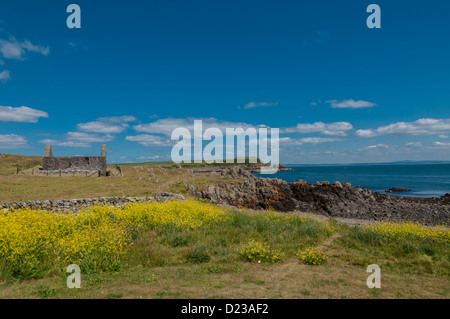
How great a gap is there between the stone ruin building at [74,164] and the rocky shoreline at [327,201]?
20825mm

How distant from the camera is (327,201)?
119 ft

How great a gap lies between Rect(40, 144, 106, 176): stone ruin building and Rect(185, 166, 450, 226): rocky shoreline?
68.3 ft

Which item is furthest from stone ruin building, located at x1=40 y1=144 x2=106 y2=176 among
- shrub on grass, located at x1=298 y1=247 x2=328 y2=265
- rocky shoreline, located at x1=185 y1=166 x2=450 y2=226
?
shrub on grass, located at x1=298 y1=247 x2=328 y2=265

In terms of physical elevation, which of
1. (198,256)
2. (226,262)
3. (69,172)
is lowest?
(226,262)

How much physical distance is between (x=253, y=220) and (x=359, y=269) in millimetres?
6836

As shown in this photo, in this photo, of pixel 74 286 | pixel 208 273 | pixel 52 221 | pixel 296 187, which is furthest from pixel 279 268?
pixel 296 187

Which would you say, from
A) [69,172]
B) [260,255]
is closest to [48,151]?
[69,172]

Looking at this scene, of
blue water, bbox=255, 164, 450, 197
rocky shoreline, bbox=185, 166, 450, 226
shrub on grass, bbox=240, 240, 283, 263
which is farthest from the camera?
blue water, bbox=255, 164, 450, 197

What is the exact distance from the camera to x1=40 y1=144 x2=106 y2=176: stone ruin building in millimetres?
40656

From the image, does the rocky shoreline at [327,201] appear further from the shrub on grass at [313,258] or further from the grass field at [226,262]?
the shrub on grass at [313,258]

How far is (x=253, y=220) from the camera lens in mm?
14727

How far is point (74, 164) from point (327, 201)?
41041mm

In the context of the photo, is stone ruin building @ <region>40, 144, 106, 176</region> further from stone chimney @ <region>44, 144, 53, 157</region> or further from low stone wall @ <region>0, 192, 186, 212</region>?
low stone wall @ <region>0, 192, 186, 212</region>

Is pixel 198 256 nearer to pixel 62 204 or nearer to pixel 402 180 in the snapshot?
pixel 62 204
